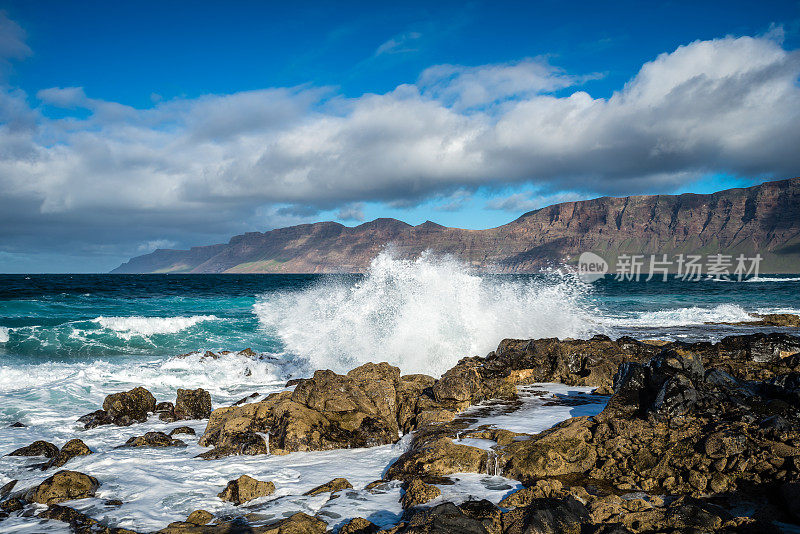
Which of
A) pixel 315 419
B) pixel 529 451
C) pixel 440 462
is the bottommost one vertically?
pixel 315 419

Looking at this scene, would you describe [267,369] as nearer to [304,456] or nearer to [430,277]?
[430,277]

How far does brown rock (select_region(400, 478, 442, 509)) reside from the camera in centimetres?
504

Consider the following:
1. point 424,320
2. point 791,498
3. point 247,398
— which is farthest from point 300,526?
point 424,320

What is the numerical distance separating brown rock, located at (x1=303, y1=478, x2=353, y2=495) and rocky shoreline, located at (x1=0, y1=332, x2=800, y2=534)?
2 centimetres

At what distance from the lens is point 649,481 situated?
5.15 m

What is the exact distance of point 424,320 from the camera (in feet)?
52.6

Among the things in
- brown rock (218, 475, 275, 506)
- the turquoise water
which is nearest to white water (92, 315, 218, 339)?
the turquoise water

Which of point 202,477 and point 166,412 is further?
point 166,412

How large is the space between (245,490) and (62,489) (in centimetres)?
233

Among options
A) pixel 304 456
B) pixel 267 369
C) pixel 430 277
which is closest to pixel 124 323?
pixel 267 369

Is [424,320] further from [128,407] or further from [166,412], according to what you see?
[128,407]

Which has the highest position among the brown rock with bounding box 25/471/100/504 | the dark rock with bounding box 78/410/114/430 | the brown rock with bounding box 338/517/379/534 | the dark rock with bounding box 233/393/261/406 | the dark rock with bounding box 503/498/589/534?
the dark rock with bounding box 503/498/589/534

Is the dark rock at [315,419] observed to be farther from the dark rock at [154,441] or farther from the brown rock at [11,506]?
the brown rock at [11,506]

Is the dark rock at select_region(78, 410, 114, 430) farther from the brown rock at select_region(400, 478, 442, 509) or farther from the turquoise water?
the turquoise water
